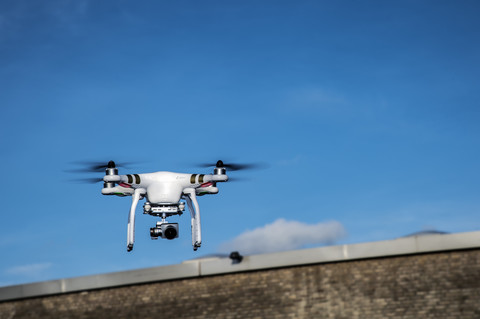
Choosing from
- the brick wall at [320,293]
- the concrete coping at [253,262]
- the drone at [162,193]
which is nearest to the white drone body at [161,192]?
the drone at [162,193]

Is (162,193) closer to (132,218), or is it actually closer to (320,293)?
(132,218)

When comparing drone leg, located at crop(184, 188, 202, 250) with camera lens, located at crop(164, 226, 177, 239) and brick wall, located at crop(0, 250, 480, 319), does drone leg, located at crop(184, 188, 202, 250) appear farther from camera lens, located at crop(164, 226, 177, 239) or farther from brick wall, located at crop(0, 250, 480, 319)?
brick wall, located at crop(0, 250, 480, 319)

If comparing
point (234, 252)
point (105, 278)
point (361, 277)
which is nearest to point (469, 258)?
point (361, 277)

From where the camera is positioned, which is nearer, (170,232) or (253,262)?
(253,262)

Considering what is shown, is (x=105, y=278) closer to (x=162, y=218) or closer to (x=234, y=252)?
(x=234, y=252)

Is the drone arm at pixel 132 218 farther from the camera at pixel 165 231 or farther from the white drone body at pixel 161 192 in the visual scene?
the camera at pixel 165 231

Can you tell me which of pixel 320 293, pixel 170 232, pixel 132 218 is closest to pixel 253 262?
pixel 320 293
